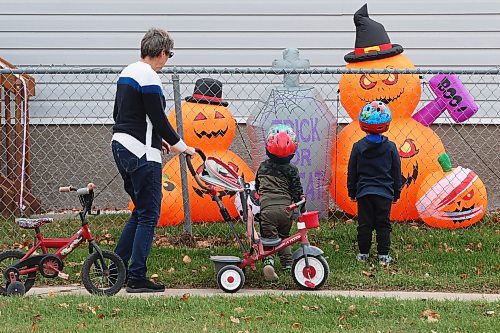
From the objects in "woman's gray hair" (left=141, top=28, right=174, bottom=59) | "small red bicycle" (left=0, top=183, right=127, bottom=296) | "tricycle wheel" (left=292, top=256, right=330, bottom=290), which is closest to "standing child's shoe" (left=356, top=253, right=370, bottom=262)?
"tricycle wheel" (left=292, top=256, right=330, bottom=290)

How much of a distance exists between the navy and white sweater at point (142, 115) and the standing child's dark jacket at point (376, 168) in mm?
1771

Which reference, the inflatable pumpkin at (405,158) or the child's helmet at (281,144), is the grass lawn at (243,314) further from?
the inflatable pumpkin at (405,158)

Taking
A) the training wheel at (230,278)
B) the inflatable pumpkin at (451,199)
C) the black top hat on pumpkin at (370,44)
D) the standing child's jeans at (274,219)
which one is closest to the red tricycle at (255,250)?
the training wheel at (230,278)

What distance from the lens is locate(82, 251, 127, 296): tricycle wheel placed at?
6059 mm

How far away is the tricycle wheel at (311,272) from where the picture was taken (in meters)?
6.32

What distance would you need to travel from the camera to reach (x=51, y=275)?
20.0ft

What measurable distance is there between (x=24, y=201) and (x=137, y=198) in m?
4.05

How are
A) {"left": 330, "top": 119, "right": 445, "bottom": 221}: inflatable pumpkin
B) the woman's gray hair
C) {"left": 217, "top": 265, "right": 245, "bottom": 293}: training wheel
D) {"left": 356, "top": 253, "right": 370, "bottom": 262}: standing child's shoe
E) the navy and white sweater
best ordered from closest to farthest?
1. the navy and white sweater
2. the woman's gray hair
3. {"left": 217, "top": 265, "right": 245, "bottom": 293}: training wheel
4. {"left": 356, "top": 253, "right": 370, "bottom": 262}: standing child's shoe
5. {"left": 330, "top": 119, "right": 445, "bottom": 221}: inflatable pumpkin

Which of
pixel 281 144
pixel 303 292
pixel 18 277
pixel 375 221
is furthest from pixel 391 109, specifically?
pixel 18 277

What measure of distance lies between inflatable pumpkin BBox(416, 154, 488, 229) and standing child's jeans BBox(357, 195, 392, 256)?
1339 mm

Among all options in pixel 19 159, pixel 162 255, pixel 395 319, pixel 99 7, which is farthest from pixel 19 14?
pixel 395 319

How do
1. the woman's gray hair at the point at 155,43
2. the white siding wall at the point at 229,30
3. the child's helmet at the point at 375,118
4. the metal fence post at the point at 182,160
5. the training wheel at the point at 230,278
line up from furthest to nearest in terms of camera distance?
the white siding wall at the point at 229,30 → the metal fence post at the point at 182,160 → the child's helmet at the point at 375,118 → the training wheel at the point at 230,278 → the woman's gray hair at the point at 155,43

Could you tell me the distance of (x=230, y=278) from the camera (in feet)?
20.8

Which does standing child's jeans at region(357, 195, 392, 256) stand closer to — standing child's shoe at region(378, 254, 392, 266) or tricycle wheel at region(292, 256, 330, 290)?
standing child's shoe at region(378, 254, 392, 266)
